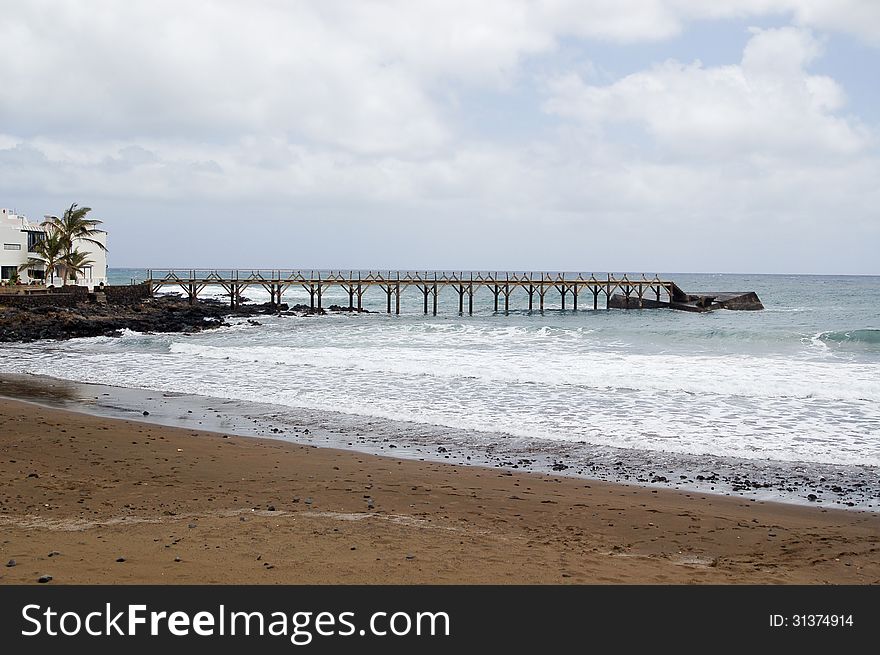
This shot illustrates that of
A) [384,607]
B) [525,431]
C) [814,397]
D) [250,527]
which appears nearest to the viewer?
[384,607]

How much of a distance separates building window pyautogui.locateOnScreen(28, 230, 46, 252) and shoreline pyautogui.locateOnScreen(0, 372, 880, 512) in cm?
3484

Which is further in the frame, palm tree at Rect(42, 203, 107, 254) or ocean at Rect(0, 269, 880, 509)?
palm tree at Rect(42, 203, 107, 254)

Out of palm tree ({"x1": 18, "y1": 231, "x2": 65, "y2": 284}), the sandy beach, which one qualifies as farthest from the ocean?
palm tree ({"x1": 18, "y1": 231, "x2": 65, "y2": 284})

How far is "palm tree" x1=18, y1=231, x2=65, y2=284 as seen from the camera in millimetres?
46531

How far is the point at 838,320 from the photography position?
5312cm

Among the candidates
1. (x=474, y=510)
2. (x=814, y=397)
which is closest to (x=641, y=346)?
(x=814, y=397)

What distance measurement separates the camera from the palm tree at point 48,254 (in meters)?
46.5

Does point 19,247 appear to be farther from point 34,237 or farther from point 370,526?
point 370,526

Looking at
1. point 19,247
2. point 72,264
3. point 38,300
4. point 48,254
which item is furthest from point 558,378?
point 19,247

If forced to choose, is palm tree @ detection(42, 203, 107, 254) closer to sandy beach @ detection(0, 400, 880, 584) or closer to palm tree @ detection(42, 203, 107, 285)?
palm tree @ detection(42, 203, 107, 285)

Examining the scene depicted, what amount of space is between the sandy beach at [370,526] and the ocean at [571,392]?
1502 millimetres

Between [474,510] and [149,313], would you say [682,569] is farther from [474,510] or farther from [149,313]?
[149,313]

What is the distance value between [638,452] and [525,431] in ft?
7.65

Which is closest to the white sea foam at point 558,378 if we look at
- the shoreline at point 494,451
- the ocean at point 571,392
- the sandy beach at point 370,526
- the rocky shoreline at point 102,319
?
the ocean at point 571,392
